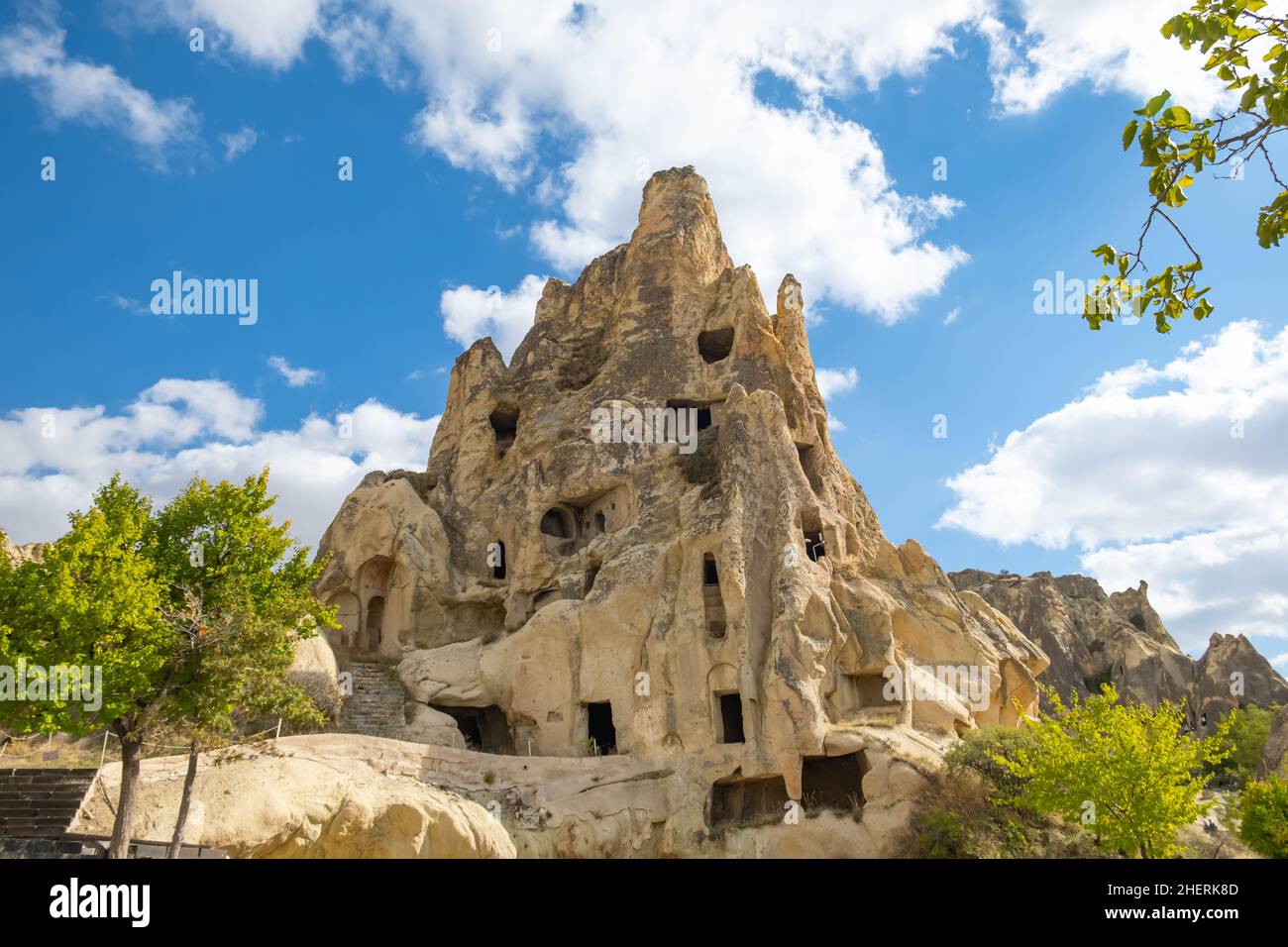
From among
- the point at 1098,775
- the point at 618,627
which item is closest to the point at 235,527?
the point at 618,627

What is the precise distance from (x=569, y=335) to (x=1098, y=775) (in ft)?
98.6

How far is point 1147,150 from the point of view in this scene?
6.19 meters

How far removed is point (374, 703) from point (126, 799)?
1414cm

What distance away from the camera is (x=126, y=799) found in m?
16.0

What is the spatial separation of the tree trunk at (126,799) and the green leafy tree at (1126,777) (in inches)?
708

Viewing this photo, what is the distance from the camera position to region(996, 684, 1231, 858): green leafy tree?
19906 millimetres

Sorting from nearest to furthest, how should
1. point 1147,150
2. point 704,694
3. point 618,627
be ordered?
1. point 1147,150
2. point 704,694
3. point 618,627

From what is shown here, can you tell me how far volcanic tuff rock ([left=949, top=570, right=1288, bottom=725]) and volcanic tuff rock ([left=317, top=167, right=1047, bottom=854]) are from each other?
22.9 meters

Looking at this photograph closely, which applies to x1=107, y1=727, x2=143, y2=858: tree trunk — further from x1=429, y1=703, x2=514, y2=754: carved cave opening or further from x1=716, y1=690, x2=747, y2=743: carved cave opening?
x1=716, y1=690, x2=747, y2=743: carved cave opening

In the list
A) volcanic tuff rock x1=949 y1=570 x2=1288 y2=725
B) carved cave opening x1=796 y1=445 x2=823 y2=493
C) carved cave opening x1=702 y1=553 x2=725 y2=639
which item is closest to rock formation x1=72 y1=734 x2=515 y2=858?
carved cave opening x1=702 y1=553 x2=725 y2=639

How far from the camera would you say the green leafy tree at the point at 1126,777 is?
1991 cm

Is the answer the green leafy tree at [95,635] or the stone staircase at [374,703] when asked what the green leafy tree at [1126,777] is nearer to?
the stone staircase at [374,703]
